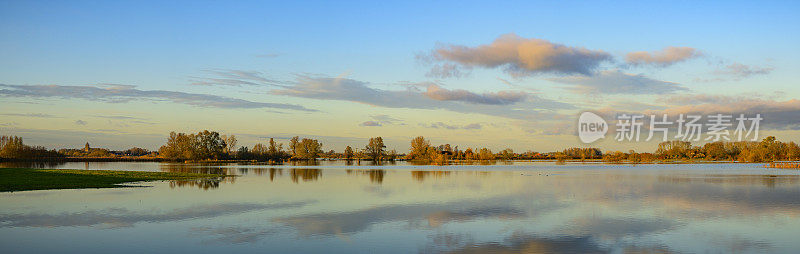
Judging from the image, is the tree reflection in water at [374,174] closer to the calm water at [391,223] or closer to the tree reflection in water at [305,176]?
the tree reflection in water at [305,176]


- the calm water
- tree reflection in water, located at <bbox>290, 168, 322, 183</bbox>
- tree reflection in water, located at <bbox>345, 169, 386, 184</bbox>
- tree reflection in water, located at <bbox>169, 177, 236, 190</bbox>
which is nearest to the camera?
the calm water

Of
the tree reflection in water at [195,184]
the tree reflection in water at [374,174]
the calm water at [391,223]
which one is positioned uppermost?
the calm water at [391,223]

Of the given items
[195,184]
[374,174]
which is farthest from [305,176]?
[195,184]

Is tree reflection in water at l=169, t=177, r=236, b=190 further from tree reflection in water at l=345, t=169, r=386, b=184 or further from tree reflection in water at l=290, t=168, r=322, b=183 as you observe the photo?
tree reflection in water at l=345, t=169, r=386, b=184

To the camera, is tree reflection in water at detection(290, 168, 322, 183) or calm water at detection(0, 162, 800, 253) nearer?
calm water at detection(0, 162, 800, 253)

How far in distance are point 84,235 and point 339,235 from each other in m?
8.26

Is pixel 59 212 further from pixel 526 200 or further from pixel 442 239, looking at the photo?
pixel 526 200

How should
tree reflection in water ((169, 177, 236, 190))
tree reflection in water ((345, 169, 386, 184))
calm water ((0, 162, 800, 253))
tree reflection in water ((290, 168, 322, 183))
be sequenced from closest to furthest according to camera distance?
calm water ((0, 162, 800, 253)) → tree reflection in water ((169, 177, 236, 190)) → tree reflection in water ((345, 169, 386, 184)) → tree reflection in water ((290, 168, 322, 183))

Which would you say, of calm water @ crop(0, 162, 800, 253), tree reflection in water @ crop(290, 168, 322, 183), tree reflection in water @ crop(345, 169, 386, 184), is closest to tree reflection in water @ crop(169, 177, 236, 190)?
calm water @ crop(0, 162, 800, 253)

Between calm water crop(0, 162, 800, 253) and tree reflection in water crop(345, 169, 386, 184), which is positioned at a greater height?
calm water crop(0, 162, 800, 253)

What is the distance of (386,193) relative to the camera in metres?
34.7

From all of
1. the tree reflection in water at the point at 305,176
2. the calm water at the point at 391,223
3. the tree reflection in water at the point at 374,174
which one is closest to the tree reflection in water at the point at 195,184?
the calm water at the point at 391,223

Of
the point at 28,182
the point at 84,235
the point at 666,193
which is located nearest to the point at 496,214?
the point at 84,235

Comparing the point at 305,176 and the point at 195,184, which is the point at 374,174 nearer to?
the point at 305,176
